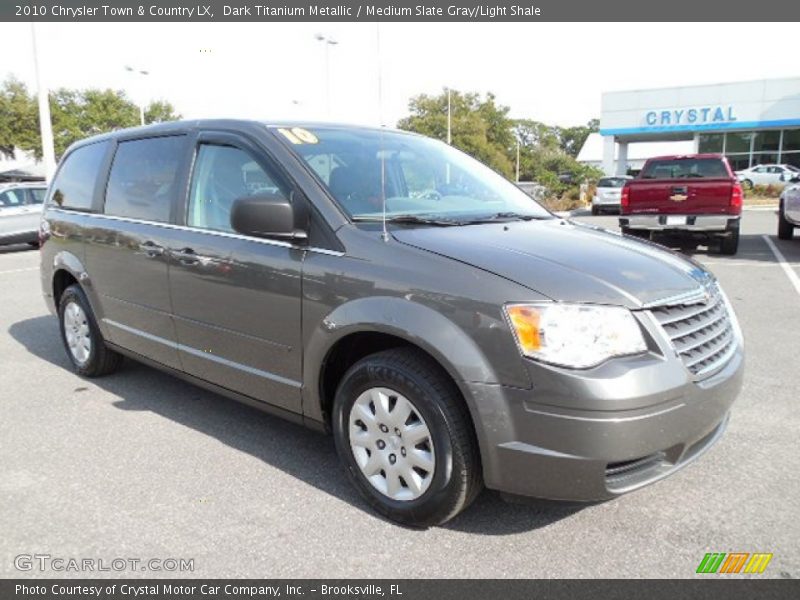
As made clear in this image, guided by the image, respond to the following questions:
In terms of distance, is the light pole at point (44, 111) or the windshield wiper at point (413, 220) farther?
the light pole at point (44, 111)

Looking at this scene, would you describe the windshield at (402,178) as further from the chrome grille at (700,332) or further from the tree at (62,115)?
the tree at (62,115)

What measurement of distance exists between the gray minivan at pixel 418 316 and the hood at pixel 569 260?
0.01 meters

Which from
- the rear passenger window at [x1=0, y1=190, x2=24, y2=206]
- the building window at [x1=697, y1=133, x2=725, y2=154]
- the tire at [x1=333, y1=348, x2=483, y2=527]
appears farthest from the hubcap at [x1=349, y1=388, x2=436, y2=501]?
the building window at [x1=697, y1=133, x2=725, y2=154]

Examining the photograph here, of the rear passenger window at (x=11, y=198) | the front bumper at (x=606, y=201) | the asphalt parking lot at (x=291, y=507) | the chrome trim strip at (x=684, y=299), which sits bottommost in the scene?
the asphalt parking lot at (x=291, y=507)

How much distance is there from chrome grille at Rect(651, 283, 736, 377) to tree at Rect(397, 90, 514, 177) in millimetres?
40406

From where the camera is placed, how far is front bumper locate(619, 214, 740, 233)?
10.6 metres

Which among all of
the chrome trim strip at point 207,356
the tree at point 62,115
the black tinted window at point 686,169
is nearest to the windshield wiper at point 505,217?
the chrome trim strip at point 207,356

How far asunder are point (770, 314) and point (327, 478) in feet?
17.7

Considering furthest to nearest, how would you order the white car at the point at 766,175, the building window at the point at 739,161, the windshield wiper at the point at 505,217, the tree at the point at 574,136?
1. the tree at the point at 574,136
2. the building window at the point at 739,161
3. the white car at the point at 766,175
4. the windshield wiper at the point at 505,217

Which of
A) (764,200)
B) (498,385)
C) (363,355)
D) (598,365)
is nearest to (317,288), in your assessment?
(363,355)

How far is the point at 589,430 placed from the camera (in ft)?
7.74

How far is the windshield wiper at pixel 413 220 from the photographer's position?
10.1 ft

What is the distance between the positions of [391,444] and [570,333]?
3.07 feet

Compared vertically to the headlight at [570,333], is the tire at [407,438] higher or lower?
lower
